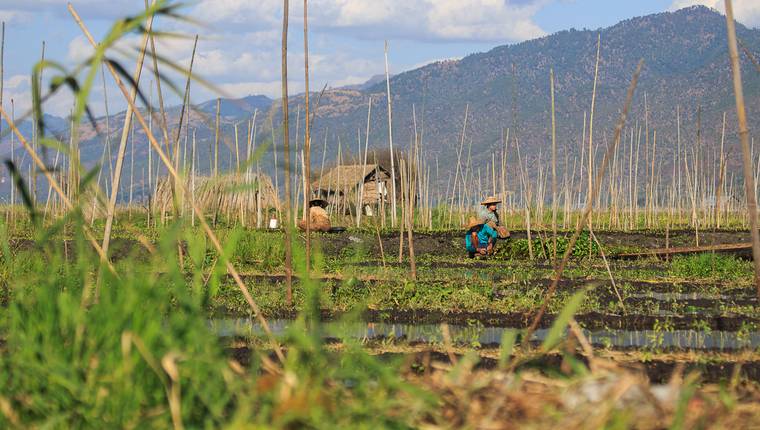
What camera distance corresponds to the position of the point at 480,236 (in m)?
13.0

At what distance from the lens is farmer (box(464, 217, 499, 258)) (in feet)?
41.9

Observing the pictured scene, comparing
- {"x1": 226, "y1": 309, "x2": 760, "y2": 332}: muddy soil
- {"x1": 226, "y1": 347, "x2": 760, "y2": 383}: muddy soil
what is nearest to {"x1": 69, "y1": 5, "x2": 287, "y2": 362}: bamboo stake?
{"x1": 226, "y1": 347, "x2": 760, "y2": 383}: muddy soil

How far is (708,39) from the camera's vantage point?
17112cm

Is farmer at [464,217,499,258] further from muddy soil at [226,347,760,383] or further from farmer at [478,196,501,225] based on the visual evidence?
muddy soil at [226,347,760,383]

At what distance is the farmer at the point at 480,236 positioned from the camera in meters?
12.8

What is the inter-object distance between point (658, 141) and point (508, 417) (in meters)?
92.6

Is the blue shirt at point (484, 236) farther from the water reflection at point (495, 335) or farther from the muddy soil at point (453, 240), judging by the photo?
the water reflection at point (495, 335)

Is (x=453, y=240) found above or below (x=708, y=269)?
above

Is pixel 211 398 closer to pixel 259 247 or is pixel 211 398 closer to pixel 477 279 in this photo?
pixel 477 279

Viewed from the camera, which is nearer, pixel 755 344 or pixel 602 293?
pixel 755 344

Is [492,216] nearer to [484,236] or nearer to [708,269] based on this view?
[484,236]

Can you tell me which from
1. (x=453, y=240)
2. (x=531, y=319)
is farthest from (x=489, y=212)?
(x=531, y=319)

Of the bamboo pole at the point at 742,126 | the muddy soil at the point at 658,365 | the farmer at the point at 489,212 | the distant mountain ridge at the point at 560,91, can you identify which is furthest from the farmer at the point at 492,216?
the distant mountain ridge at the point at 560,91

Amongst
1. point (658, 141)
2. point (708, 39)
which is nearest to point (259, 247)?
point (658, 141)
